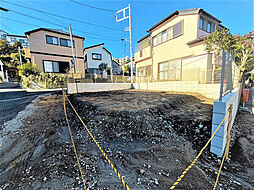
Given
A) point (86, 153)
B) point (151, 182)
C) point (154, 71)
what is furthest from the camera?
point (154, 71)

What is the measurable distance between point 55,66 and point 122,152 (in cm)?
1605

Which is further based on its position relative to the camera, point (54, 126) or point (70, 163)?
point (54, 126)

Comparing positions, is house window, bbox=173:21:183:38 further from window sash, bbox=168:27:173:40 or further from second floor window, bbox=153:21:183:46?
window sash, bbox=168:27:173:40

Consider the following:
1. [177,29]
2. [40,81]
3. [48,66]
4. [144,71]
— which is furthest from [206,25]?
[48,66]

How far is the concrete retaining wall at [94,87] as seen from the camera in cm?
803

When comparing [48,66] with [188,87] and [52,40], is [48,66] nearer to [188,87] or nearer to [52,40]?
[52,40]

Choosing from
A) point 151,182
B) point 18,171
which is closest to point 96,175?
point 151,182

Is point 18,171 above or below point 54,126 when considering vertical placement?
below

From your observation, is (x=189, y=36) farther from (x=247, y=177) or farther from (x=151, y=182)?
(x=151, y=182)

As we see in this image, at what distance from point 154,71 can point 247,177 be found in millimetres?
11048

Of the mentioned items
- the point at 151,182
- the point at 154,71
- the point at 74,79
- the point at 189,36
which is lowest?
the point at 151,182

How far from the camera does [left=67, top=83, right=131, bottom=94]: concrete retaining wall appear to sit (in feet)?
26.4

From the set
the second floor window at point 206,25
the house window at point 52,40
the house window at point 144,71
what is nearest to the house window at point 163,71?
the house window at point 144,71

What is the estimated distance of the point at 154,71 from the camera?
12.1 meters
